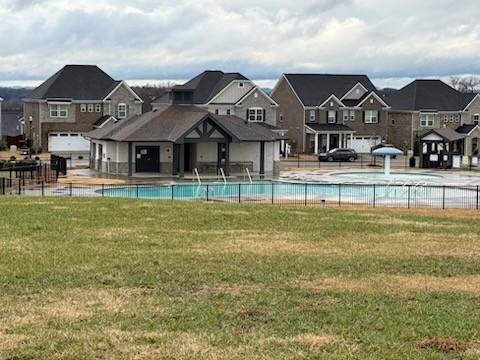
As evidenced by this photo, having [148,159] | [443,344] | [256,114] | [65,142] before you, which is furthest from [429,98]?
[443,344]

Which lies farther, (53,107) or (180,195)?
(53,107)

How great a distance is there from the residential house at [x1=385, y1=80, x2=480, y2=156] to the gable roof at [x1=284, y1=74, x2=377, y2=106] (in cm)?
452

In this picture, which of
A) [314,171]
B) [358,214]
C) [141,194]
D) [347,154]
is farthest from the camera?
[347,154]

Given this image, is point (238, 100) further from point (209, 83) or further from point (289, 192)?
point (289, 192)

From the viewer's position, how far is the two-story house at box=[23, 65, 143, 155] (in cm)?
7881

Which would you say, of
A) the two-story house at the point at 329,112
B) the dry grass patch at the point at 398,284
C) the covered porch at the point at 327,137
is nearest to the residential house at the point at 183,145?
the covered porch at the point at 327,137

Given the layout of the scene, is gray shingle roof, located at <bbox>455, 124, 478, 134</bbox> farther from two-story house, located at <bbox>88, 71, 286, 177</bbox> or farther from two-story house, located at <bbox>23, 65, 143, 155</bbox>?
two-story house, located at <bbox>23, 65, 143, 155</bbox>

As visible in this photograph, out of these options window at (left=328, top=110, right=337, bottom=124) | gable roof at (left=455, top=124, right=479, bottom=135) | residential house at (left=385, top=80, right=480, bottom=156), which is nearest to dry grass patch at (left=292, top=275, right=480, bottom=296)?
window at (left=328, top=110, right=337, bottom=124)

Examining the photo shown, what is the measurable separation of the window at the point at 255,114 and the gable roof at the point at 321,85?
7.58 metres

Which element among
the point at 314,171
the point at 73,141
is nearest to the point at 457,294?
the point at 314,171

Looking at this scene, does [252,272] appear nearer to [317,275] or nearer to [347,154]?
[317,275]

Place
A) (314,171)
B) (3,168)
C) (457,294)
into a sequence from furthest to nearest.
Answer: (314,171), (3,168), (457,294)

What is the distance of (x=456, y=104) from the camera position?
91500 mm

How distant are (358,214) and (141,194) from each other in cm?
1849
